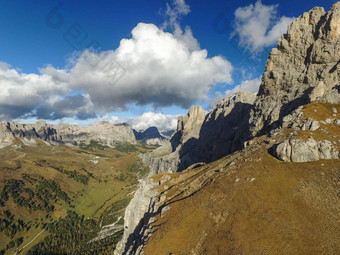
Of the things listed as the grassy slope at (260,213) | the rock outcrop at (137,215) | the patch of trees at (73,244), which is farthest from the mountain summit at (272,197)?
the patch of trees at (73,244)

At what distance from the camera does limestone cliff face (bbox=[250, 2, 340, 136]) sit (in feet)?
284

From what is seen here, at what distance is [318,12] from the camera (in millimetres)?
103938

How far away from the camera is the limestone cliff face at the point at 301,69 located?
86.6 meters

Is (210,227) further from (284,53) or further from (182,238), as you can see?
(284,53)

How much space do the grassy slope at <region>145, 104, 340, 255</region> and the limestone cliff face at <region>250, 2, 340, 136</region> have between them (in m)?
34.9

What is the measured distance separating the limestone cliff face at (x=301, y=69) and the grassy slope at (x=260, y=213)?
34923 millimetres

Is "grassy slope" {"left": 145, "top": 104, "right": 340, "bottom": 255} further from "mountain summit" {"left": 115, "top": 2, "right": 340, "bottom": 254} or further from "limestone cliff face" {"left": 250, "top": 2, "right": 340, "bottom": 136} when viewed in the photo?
"limestone cliff face" {"left": 250, "top": 2, "right": 340, "bottom": 136}

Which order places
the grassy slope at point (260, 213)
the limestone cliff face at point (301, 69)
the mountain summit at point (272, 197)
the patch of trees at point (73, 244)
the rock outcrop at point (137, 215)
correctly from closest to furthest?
the grassy slope at point (260, 213), the mountain summit at point (272, 197), the rock outcrop at point (137, 215), the limestone cliff face at point (301, 69), the patch of trees at point (73, 244)

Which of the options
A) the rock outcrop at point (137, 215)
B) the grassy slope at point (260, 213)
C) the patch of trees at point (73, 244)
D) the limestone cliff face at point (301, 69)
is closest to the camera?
the grassy slope at point (260, 213)

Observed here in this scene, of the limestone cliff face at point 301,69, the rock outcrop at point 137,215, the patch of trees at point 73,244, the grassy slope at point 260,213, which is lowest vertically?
the patch of trees at point 73,244

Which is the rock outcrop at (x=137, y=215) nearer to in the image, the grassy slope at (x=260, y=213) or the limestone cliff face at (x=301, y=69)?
the grassy slope at (x=260, y=213)

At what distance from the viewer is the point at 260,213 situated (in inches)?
1662

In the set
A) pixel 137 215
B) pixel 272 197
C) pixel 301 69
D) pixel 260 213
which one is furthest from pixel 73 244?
pixel 301 69

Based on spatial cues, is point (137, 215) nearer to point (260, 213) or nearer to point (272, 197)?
point (260, 213)
